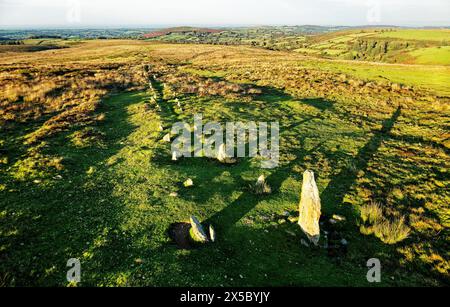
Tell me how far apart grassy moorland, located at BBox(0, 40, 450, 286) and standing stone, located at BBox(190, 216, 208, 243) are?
0.37 meters

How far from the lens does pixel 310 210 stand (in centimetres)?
924

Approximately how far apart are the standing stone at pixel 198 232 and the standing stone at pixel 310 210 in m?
3.41

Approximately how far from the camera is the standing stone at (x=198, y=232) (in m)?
8.70

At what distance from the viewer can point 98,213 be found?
992 cm

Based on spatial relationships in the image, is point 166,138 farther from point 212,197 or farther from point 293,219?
point 293,219

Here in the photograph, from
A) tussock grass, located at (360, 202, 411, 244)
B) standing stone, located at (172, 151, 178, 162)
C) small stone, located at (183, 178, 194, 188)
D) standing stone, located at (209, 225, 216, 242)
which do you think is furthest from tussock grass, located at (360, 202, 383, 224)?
standing stone, located at (172, 151, 178, 162)

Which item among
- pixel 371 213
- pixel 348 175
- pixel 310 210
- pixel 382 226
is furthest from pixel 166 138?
pixel 382 226

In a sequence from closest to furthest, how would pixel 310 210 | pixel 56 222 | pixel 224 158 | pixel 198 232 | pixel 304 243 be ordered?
pixel 198 232, pixel 304 243, pixel 310 210, pixel 56 222, pixel 224 158

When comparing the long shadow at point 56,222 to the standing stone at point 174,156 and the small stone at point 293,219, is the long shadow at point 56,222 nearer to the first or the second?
the standing stone at point 174,156

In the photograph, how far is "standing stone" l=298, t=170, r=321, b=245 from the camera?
911 cm

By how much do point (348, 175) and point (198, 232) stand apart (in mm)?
8496

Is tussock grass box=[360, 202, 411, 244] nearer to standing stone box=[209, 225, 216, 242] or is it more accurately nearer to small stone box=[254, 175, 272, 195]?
small stone box=[254, 175, 272, 195]

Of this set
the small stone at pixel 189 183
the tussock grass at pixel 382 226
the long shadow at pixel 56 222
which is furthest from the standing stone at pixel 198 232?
the tussock grass at pixel 382 226

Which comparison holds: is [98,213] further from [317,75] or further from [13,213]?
[317,75]
